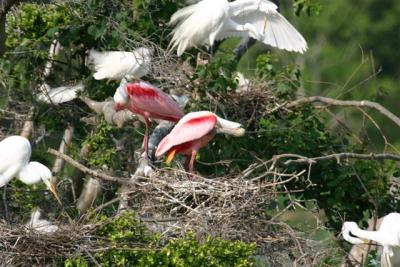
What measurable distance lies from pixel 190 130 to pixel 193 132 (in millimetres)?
24

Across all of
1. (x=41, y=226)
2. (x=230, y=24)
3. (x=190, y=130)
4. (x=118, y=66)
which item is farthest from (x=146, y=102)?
(x=230, y=24)

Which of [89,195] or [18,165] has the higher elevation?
[18,165]

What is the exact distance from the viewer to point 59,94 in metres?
9.34

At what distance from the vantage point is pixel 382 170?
934cm

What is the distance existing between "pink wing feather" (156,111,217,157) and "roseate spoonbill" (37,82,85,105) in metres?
0.98

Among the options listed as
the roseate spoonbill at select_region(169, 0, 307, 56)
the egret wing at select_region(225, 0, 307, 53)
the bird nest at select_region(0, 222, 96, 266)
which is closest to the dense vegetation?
the roseate spoonbill at select_region(169, 0, 307, 56)

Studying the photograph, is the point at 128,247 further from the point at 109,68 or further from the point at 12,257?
the point at 109,68

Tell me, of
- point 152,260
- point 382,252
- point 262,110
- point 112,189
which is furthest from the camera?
point 262,110

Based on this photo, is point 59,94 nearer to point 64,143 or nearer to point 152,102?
point 64,143

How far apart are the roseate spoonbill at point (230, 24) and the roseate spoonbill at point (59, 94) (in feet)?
2.39

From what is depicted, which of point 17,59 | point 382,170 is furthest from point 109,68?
point 382,170

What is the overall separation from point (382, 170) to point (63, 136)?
2.30 m

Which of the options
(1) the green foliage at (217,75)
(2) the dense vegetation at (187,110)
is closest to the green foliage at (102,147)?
(2) the dense vegetation at (187,110)

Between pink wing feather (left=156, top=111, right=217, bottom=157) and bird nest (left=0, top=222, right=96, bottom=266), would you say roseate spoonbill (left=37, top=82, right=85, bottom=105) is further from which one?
bird nest (left=0, top=222, right=96, bottom=266)
